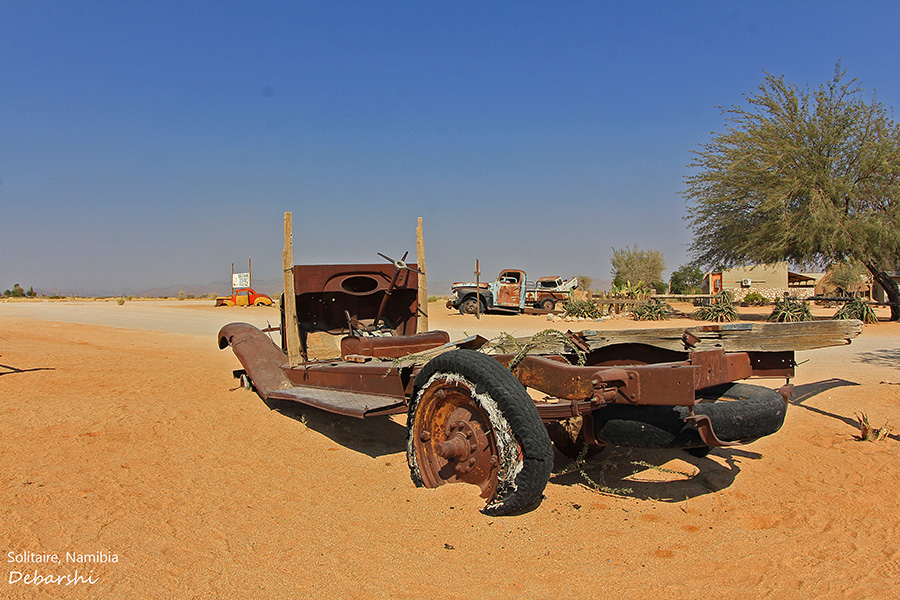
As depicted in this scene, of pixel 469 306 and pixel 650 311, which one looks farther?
pixel 469 306

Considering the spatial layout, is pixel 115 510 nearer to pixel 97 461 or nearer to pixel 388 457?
pixel 97 461

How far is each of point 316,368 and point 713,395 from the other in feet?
12.1

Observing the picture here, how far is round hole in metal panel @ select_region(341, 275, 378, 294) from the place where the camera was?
7483mm

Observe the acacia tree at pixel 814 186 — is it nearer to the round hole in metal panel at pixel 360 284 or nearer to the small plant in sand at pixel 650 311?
the small plant in sand at pixel 650 311

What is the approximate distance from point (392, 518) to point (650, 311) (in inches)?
873

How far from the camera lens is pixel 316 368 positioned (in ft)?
19.5

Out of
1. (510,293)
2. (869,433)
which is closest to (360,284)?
(869,433)

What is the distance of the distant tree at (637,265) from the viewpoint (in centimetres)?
6275

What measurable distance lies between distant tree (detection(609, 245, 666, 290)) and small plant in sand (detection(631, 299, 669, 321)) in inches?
1505

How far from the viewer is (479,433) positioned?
11.2 ft

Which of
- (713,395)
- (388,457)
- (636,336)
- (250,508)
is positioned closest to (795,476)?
(713,395)

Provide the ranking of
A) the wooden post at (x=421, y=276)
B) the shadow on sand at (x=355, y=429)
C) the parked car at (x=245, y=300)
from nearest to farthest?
the shadow on sand at (x=355, y=429) → the wooden post at (x=421, y=276) → the parked car at (x=245, y=300)

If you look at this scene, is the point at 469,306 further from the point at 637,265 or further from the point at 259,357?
the point at 637,265

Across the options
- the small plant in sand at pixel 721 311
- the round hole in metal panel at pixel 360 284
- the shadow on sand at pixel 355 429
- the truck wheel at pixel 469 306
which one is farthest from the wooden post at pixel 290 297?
the truck wheel at pixel 469 306
